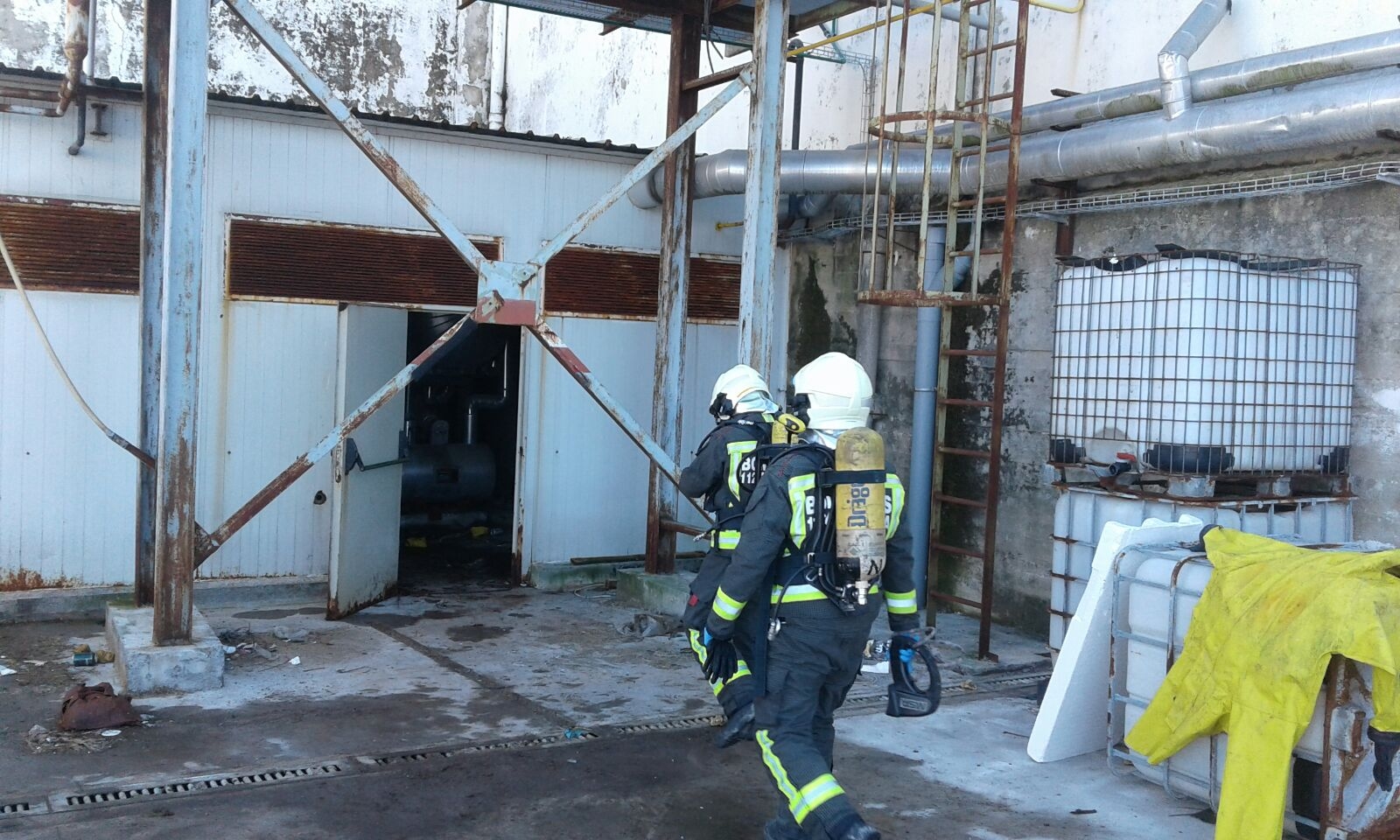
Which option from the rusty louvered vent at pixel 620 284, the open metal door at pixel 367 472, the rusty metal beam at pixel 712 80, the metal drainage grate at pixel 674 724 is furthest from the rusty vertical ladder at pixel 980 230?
the open metal door at pixel 367 472

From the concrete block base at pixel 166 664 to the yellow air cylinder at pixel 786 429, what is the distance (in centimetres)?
331

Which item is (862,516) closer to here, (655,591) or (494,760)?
(494,760)

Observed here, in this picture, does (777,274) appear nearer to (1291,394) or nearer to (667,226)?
(667,226)

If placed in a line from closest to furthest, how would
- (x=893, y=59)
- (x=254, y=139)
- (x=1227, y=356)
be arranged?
(x=1227, y=356), (x=254, y=139), (x=893, y=59)

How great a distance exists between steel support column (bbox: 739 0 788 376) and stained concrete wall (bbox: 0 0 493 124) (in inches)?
383

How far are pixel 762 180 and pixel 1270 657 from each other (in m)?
4.32

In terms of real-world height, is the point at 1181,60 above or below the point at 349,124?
above

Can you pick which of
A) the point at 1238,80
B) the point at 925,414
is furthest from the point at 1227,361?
the point at 925,414

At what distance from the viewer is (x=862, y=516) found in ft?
13.5

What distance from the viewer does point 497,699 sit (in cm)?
635

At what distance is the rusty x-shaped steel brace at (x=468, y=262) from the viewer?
20.9ft

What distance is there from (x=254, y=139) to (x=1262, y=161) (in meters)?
6.55

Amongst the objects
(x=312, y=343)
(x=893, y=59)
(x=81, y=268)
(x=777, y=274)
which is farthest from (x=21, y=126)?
(x=893, y=59)

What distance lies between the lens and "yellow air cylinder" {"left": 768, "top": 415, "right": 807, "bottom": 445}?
4.90 metres
